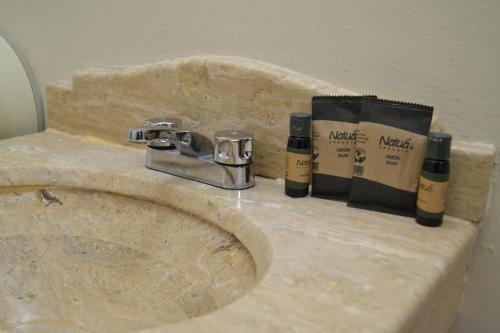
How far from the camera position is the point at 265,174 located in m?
0.72

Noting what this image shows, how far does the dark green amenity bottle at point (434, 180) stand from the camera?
20.8 inches

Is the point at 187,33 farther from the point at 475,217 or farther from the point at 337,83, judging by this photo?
A: the point at 475,217

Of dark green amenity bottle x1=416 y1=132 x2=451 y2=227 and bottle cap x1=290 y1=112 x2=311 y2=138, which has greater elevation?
bottle cap x1=290 y1=112 x2=311 y2=138

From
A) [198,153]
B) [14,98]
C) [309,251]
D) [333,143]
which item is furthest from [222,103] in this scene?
[14,98]

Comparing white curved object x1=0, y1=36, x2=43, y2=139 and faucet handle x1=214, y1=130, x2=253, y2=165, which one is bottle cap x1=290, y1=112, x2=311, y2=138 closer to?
faucet handle x1=214, y1=130, x2=253, y2=165

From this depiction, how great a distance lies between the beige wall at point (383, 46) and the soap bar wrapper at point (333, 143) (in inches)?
1.5

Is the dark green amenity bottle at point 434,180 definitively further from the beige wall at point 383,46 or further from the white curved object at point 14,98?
the white curved object at point 14,98

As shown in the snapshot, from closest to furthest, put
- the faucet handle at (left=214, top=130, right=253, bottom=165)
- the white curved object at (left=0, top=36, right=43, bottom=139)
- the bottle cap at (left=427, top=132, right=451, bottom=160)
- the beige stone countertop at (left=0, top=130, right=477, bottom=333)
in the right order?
the beige stone countertop at (left=0, top=130, right=477, bottom=333) → the bottle cap at (left=427, top=132, right=451, bottom=160) → the faucet handle at (left=214, top=130, right=253, bottom=165) → the white curved object at (left=0, top=36, right=43, bottom=139)

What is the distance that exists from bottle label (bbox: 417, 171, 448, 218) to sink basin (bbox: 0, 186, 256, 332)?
0.70 ft

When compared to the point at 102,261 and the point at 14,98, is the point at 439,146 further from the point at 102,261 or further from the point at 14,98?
the point at 14,98

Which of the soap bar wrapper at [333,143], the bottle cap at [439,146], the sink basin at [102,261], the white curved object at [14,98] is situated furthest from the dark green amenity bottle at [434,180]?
the white curved object at [14,98]

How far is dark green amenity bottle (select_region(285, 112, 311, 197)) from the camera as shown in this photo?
0.61m

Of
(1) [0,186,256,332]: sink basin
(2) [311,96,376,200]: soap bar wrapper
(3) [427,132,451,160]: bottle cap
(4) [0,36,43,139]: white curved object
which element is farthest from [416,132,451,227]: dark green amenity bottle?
(4) [0,36,43,139]: white curved object

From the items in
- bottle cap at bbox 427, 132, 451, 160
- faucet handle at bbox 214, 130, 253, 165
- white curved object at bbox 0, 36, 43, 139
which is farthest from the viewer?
white curved object at bbox 0, 36, 43, 139
